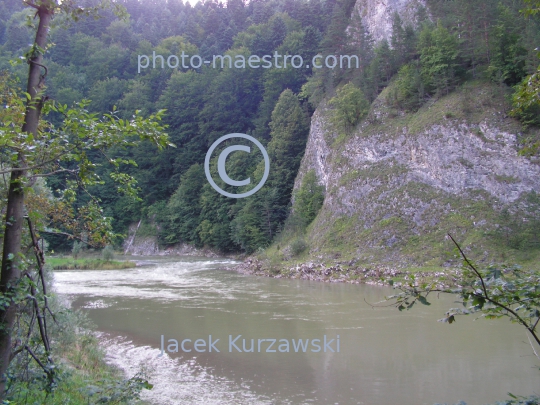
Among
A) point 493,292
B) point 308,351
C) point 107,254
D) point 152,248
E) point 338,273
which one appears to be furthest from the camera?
point 152,248

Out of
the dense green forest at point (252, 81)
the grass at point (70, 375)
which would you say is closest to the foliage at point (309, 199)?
the dense green forest at point (252, 81)

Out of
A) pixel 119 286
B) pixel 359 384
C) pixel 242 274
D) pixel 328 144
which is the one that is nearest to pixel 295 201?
pixel 328 144

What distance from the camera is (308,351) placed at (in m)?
10.1

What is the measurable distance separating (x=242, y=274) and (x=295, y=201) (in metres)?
9.74

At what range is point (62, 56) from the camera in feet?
182

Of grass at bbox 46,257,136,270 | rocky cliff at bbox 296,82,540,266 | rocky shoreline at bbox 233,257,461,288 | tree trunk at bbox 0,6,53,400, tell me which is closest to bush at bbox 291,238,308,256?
rocky cliff at bbox 296,82,540,266

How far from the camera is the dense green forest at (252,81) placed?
88.5 ft

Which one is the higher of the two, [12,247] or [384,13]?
[384,13]

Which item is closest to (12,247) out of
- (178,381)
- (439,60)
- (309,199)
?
(178,381)

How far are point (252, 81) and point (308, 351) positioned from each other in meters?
45.2

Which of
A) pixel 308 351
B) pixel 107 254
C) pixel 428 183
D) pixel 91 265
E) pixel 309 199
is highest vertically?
pixel 428 183

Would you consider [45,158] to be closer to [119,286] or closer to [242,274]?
[119,286]

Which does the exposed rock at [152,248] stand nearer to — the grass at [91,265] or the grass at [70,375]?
the grass at [91,265]

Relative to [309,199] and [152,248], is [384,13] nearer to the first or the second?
[309,199]
